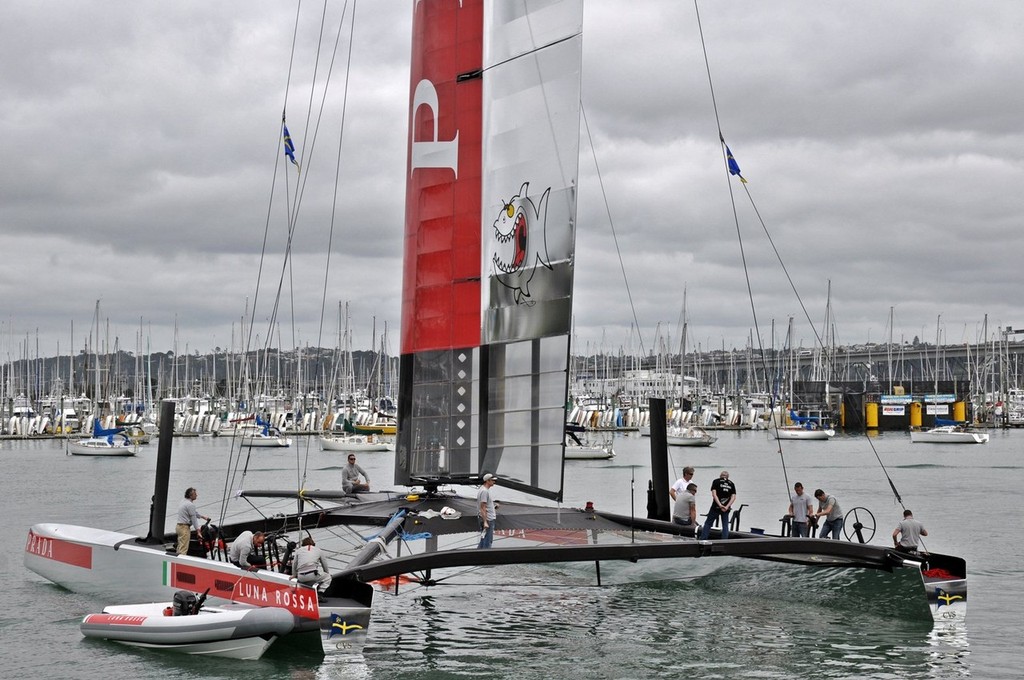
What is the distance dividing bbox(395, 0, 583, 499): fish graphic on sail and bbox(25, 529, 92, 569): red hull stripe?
477 centimetres

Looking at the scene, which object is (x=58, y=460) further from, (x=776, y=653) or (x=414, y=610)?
(x=776, y=653)

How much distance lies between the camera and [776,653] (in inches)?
523

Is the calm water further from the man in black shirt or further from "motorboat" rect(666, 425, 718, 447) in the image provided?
"motorboat" rect(666, 425, 718, 447)

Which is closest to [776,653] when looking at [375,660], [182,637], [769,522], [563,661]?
[563,661]

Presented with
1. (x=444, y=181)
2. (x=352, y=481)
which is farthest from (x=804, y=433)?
(x=444, y=181)

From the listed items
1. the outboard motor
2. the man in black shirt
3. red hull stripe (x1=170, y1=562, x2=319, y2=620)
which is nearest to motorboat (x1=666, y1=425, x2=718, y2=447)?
the man in black shirt

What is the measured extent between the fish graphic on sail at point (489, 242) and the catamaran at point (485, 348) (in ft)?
0.07

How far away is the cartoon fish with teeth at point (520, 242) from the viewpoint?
46.6 feet

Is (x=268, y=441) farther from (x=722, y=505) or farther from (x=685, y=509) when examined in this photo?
(x=722, y=505)

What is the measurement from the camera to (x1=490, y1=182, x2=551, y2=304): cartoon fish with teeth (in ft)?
46.6

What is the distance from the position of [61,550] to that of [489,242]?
7.98 m

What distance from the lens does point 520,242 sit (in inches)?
568

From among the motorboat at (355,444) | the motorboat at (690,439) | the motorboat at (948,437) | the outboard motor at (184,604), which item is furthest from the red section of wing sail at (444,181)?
the motorboat at (948,437)

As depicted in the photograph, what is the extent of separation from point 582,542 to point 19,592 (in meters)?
9.49
